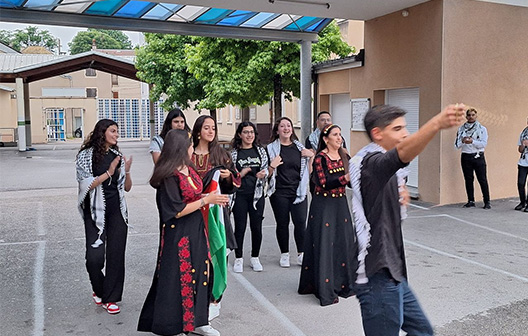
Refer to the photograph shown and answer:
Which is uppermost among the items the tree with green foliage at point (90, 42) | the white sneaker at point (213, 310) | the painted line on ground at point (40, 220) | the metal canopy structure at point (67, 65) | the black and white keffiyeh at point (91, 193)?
the tree with green foliage at point (90, 42)

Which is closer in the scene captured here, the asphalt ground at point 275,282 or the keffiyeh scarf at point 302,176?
the asphalt ground at point 275,282

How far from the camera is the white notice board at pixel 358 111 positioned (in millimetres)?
13719

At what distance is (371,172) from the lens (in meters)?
2.95

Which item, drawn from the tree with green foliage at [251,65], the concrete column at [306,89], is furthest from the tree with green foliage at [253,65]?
the concrete column at [306,89]

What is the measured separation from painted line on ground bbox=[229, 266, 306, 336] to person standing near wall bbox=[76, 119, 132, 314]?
4.62 ft

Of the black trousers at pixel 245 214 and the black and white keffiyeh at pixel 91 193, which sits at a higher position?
the black and white keffiyeh at pixel 91 193

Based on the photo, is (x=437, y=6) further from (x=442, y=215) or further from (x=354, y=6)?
(x=442, y=215)

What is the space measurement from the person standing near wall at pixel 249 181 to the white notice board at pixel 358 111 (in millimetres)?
7566

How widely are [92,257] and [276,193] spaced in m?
2.35

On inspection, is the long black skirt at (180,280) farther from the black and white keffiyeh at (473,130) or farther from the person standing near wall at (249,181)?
the black and white keffiyeh at (473,130)

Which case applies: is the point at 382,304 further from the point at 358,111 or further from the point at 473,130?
the point at 358,111

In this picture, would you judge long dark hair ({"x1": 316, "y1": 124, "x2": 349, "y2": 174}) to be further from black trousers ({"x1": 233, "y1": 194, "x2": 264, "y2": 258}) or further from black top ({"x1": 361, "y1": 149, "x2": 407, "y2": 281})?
black top ({"x1": 361, "y1": 149, "x2": 407, "y2": 281})

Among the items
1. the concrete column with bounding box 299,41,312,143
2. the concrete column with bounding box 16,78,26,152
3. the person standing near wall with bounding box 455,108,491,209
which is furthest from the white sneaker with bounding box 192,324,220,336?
the concrete column with bounding box 16,78,26,152

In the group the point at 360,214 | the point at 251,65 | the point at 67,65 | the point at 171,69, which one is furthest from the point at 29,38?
the point at 360,214
